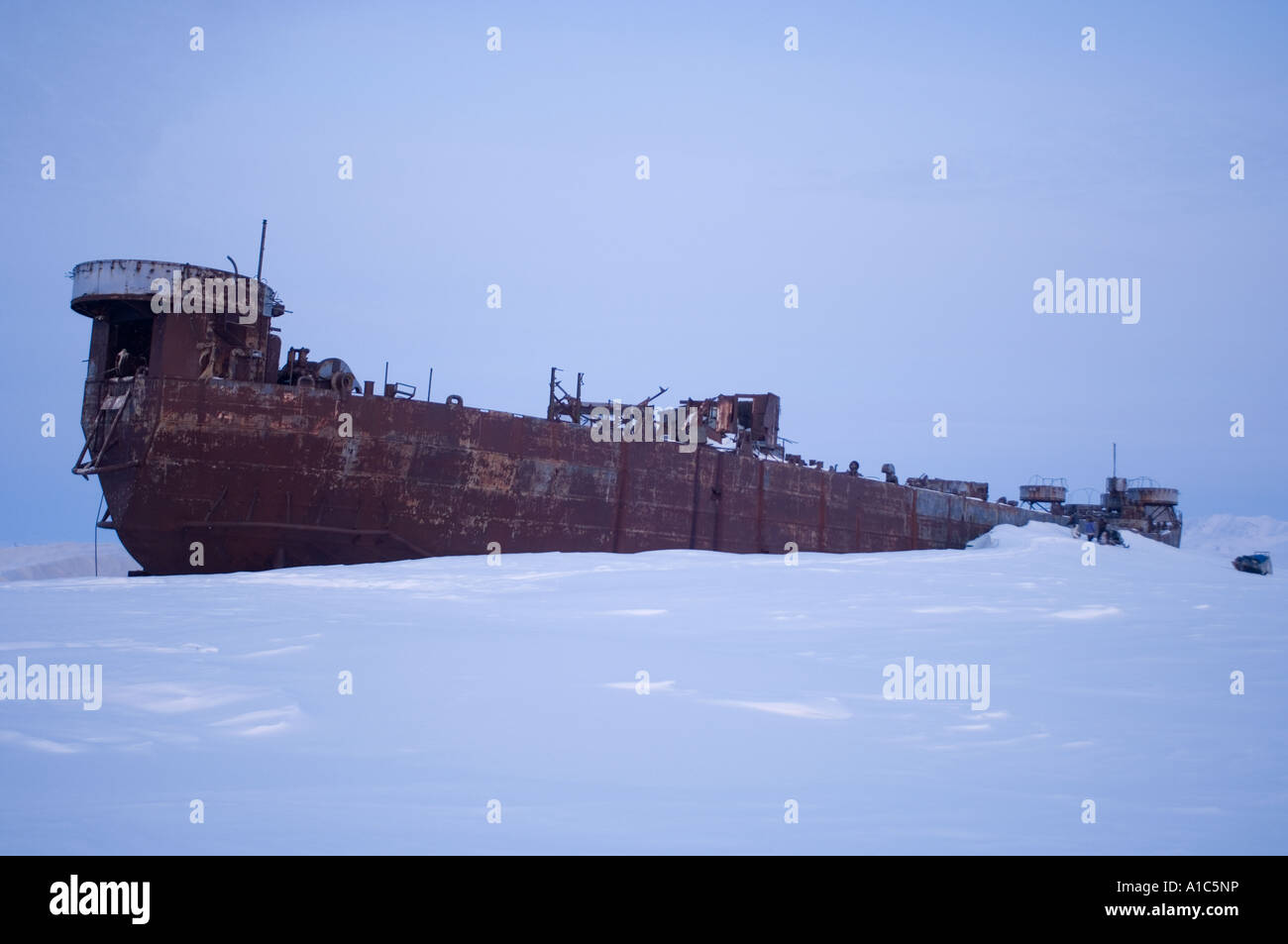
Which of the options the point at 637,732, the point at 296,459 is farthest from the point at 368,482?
the point at 637,732

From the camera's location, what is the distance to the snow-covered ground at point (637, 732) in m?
3.37

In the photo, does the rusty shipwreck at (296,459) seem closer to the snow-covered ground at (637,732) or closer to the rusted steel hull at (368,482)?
the rusted steel hull at (368,482)

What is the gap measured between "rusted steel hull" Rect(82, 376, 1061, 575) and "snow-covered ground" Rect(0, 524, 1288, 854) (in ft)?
18.5

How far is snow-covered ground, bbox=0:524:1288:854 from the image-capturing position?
337 cm

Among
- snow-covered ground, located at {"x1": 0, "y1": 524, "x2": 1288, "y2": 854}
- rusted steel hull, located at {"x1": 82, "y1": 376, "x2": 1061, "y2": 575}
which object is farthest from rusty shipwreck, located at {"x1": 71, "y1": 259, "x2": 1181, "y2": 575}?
snow-covered ground, located at {"x1": 0, "y1": 524, "x2": 1288, "y2": 854}

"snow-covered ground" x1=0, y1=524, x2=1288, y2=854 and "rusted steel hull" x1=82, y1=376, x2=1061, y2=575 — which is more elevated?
"rusted steel hull" x1=82, y1=376, x2=1061, y2=575

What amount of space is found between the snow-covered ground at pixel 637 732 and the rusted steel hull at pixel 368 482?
5634mm

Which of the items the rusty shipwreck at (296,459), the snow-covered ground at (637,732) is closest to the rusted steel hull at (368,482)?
the rusty shipwreck at (296,459)

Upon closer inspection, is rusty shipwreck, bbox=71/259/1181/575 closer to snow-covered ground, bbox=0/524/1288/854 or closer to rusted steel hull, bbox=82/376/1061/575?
rusted steel hull, bbox=82/376/1061/575

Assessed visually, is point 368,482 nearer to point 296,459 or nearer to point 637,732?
point 296,459

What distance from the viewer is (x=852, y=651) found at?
6805 millimetres
